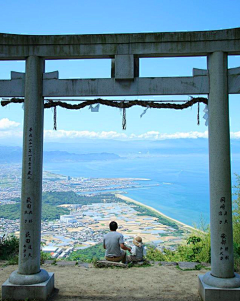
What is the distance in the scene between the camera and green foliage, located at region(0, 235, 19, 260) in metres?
7.38

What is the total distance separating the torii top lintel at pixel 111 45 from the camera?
474cm

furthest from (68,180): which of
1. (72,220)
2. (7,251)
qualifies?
(7,251)

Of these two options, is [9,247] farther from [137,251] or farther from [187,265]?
[187,265]

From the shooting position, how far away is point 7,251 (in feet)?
24.7

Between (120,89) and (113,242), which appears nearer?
(120,89)

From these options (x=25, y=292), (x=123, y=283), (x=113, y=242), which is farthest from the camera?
(x=113, y=242)

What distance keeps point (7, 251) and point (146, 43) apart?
5.88 m

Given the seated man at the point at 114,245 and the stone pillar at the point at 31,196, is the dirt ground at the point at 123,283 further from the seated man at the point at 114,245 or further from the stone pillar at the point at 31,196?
the stone pillar at the point at 31,196

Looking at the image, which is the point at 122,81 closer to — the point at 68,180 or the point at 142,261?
the point at 142,261

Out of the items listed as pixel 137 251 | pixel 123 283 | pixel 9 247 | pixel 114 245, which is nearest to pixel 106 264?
pixel 114 245

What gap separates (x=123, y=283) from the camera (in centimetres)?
539

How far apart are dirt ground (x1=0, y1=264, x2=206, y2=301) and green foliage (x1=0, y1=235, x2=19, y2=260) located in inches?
35.3

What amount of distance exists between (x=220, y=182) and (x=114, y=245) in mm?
2823

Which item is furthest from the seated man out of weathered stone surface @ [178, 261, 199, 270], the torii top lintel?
the torii top lintel
